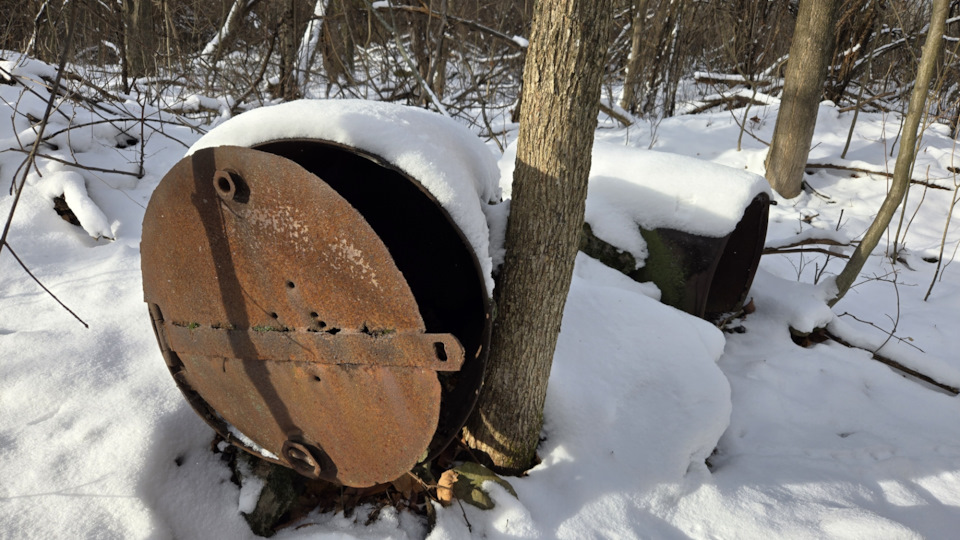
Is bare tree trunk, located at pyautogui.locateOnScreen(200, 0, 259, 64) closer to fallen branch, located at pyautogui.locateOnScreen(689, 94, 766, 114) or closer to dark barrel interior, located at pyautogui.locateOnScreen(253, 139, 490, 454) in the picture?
dark barrel interior, located at pyautogui.locateOnScreen(253, 139, 490, 454)

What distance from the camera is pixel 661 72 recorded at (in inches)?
346

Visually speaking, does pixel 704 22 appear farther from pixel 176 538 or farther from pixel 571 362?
pixel 176 538

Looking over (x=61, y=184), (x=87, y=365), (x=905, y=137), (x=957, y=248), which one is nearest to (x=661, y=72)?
(x=957, y=248)

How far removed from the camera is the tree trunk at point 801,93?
16.8 ft

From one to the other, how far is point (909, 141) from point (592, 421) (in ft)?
8.14

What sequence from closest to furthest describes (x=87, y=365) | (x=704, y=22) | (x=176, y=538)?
(x=176, y=538), (x=87, y=365), (x=704, y=22)

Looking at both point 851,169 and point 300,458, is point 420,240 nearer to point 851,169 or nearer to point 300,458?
point 300,458

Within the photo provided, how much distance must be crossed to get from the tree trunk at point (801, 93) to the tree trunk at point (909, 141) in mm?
2234

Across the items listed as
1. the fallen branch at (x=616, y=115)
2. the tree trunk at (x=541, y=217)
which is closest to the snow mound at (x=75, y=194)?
the tree trunk at (x=541, y=217)

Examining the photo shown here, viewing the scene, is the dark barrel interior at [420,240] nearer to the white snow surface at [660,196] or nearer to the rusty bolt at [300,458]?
the rusty bolt at [300,458]

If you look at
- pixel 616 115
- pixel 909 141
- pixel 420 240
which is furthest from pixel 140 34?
pixel 909 141

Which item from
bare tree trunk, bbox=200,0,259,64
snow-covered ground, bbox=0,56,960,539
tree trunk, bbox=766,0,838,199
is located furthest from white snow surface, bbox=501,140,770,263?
bare tree trunk, bbox=200,0,259,64

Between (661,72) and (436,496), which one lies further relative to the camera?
(661,72)

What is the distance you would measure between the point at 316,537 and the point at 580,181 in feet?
4.78
